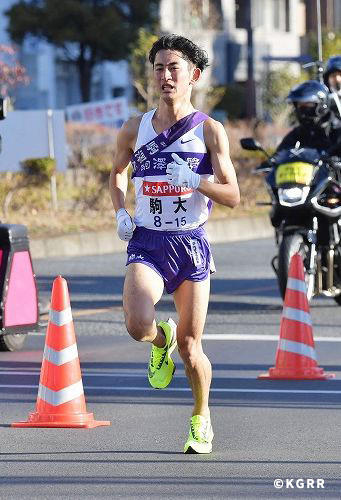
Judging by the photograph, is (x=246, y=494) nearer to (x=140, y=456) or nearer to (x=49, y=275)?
(x=140, y=456)

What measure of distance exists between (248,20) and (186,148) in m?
35.3

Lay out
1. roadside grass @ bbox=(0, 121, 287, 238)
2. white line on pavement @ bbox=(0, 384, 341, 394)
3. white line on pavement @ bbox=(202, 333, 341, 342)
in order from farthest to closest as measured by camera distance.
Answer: roadside grass @ bbox=(0, 121, 287, 238) < white line on pavement @ bbox=(202, 333, 341, 342) < white line on pavement @ bbox=(0, 384, 341, 394)

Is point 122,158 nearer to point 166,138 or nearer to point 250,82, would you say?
point 166,138

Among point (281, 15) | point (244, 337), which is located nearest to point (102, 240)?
point (244, 337)

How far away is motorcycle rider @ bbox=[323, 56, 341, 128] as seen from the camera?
15.2 metres

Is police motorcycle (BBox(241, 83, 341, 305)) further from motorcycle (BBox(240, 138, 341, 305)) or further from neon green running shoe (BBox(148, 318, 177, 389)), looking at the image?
neon green running shoe (BBox(148, 318, 177, 389))

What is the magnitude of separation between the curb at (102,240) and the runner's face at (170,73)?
13.9m

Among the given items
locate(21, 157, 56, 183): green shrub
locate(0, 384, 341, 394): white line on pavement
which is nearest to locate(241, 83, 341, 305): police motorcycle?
locate(0, 384, 341, 394): white line on pavement

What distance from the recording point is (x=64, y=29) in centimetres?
4984

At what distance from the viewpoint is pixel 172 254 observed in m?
8.23

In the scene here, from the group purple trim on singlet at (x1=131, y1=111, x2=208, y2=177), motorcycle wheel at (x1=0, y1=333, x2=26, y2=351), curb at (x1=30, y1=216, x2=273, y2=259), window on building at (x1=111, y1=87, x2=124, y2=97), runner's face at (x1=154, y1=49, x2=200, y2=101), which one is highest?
runner's face at (x1=154, y1=49, x2=200, y2=101)

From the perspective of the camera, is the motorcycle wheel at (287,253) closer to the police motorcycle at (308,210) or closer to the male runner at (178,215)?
the police motorcycle at (308,210)

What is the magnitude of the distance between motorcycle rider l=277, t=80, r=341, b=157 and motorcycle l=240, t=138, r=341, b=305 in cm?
15

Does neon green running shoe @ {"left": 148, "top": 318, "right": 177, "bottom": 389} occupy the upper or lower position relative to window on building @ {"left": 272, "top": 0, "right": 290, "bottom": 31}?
lower
